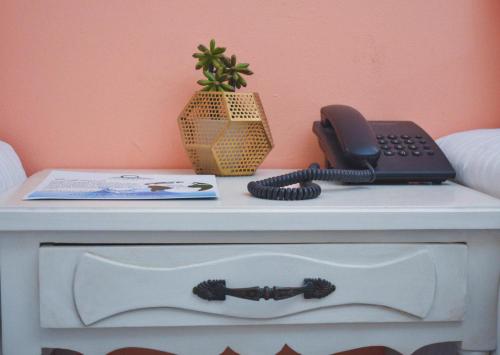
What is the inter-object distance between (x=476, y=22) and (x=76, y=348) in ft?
2.92

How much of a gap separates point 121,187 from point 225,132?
207 millimetres

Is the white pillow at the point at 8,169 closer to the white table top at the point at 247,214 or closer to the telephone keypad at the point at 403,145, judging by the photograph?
the white table top at the point at 247,214

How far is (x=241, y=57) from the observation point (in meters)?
0.99

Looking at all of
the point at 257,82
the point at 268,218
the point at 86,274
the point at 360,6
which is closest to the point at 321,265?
the point at 268,218

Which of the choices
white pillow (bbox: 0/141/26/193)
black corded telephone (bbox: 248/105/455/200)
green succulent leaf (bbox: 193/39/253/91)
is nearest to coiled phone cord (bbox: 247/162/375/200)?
black corded telephone (bbox: 248/105/455/200)

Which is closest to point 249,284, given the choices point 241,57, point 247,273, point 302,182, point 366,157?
point 247,273

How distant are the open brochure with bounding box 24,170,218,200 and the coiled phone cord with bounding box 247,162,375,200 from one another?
0.06 m

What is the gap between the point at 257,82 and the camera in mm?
999

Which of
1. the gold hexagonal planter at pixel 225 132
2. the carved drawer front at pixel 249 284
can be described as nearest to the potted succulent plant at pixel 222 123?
the gold hexagonal planter at pixel 225 132

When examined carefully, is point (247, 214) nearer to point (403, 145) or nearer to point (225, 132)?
point (225, 132)

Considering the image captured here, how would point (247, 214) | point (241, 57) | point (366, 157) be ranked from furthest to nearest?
1. point (241, 57)
2. point (366, 157)
3. point (247, 214)

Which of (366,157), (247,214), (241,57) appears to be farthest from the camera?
(241,57)

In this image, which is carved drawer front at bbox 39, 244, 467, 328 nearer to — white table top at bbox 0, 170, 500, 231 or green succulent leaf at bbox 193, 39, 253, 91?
white table top at bbox 0, 170, 500, 231

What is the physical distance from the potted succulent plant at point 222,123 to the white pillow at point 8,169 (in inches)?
10.3
